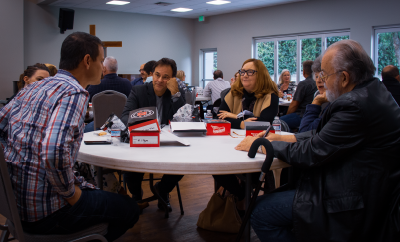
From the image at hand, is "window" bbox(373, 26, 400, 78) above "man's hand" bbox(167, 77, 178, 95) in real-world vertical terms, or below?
above

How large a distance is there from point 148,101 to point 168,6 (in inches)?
327

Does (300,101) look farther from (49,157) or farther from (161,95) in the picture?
(49,157)

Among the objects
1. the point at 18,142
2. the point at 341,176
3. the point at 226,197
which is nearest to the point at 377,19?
the point at 226,197

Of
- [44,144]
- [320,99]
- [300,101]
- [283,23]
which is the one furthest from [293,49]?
[44,144]

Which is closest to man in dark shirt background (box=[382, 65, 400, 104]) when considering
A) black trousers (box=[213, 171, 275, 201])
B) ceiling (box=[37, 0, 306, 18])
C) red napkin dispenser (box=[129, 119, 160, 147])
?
black trousers (box=[213, 171, 275, 201])

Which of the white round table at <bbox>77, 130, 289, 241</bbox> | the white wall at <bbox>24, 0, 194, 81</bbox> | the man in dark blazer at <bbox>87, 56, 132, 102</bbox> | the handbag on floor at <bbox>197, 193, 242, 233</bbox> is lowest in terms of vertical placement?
the handbag on floor at <bbox>197, 193, 242, 233</bbox>

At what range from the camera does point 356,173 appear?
1297 mm

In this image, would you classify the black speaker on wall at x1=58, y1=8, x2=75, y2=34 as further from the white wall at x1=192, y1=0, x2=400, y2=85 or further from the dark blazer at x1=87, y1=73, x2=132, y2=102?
the dark blazer at x1=87, y1=73, x2=132, y2=102

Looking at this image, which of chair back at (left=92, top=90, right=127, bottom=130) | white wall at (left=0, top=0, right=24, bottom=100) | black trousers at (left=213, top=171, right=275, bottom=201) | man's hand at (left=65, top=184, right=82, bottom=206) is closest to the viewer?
man's hand at (left=65, top=184, right=82, bottom=206)

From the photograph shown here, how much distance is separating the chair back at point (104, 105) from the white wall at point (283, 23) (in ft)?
23.3

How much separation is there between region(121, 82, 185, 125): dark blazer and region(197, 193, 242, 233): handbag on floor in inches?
32.4

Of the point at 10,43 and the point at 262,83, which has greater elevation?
the point at 10,43

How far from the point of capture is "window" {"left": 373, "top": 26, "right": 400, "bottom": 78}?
328 inches

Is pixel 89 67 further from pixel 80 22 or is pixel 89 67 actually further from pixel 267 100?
pixel 80 22
